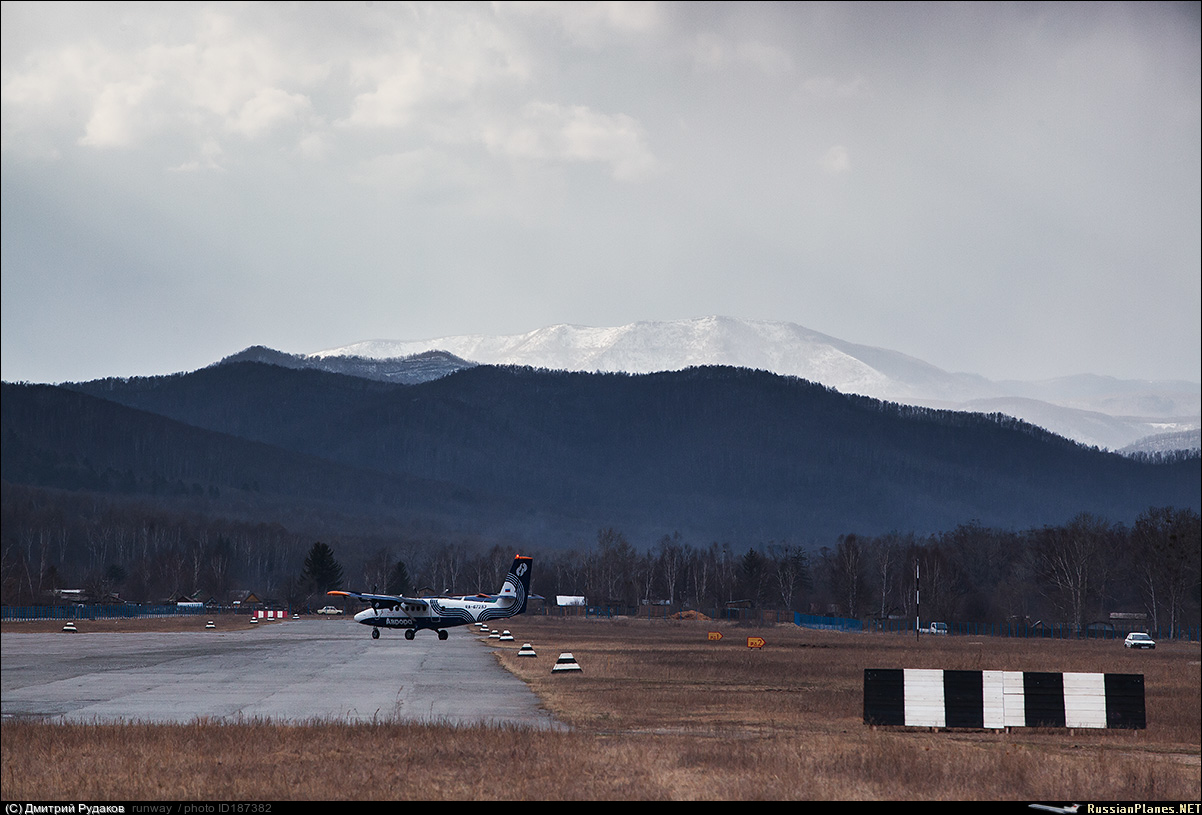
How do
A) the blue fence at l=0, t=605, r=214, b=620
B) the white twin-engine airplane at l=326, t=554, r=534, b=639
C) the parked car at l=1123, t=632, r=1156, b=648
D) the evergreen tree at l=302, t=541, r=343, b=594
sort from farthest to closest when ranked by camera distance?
the evergreen tree at l=302, t=541, r=343, b=594
the parked car at l=1123, t=632, r=1156, b=648
the blue fence at l=0, t=605, r=214, b=620
the white twin-engine airplane at l=326, t=554, r=534, b=639

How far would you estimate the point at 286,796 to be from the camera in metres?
20.7

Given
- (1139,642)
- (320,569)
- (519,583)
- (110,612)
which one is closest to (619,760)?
(519,583)

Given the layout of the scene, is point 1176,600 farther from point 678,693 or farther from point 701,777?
point 701,777

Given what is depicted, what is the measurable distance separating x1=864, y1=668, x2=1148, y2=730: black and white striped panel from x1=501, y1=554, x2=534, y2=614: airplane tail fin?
59.5 metres

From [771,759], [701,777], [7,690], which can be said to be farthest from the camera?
[7,690]

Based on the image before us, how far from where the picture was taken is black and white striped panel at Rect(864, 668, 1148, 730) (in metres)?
32.2

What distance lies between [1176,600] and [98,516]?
14883cm

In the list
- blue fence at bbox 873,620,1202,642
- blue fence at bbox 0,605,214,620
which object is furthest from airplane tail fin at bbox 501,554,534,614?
blue fence at bbox 873,620,1202,642

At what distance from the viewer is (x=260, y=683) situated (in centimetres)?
4675

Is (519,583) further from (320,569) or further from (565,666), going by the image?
(320,569)

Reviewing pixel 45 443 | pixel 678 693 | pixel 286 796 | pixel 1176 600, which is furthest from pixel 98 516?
pixel 1176 600

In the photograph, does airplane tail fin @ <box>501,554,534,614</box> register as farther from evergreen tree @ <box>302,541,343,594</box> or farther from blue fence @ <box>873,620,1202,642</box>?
evergreen tree @ <box>302,541,343,594</box>

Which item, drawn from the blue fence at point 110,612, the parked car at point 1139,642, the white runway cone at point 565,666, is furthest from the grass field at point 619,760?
the parked car at point 1139,642

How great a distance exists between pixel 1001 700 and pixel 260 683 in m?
29.9
